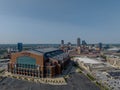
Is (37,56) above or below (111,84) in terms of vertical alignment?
above

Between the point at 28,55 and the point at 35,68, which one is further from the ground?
the point at 28,55

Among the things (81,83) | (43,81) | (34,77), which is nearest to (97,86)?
(81,83)

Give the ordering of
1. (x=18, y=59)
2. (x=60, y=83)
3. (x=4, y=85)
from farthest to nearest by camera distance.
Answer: (x=18, y=59)
(x=60, y=83)
(x=4, y=85)

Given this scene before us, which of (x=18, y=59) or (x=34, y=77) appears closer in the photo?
(x=34, y=77)

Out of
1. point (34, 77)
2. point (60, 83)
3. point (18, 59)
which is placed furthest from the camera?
point (18, 59)

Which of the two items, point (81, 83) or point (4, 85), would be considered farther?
point (81, 83)

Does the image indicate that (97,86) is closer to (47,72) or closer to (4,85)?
(47,72)

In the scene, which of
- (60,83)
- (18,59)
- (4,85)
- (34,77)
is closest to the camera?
(4,85)

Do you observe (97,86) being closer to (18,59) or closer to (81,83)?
(81,83)

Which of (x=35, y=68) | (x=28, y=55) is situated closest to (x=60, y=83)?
(x=35, y=68)
